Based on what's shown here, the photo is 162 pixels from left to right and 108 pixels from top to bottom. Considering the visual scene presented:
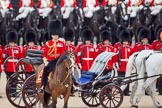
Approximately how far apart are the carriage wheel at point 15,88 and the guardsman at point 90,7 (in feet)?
31.8

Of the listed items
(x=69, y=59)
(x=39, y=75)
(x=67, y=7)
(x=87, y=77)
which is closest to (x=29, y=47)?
(x=87, y=77)

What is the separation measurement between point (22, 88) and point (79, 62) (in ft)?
9.50

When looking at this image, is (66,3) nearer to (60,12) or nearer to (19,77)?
(60,12)

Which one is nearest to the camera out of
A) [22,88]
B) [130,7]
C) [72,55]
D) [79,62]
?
[72,55]

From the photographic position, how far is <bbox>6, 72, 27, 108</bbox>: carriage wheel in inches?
615

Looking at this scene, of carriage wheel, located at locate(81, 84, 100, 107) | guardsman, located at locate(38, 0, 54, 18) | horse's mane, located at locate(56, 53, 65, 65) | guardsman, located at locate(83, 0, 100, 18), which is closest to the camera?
horse's mane, located at locate(56, 53, 65, 65)

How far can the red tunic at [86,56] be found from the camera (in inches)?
689

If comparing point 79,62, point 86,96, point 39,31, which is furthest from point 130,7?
point 86,96

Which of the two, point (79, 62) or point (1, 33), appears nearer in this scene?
point (79, 62)

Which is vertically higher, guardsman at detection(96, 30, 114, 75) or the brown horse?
guardsman at detection(96, 30, 114, 75)

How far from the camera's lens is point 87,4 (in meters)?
25.7

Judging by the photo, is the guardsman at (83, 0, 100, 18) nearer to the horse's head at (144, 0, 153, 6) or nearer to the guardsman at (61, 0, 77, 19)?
the guardsman at (61, 0, 77, 19)

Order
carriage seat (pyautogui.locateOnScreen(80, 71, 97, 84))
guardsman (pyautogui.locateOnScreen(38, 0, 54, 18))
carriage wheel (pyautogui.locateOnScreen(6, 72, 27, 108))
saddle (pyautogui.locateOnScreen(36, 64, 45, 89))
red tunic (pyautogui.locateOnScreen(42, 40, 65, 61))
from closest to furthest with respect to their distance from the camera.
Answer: red tunic (pyautogui.locateOnScreen(42, 40, 65, 61))
saddle (pyautogui.locateOnScreen(36, 64, 45, 89))
carriage seat (pyautogui.locateOnScreen(80, 71, 97, 84))
carriage wheel (pyautogui.locateOnScreen(6, 72, 27, 108))
guardsman (pyautogui.locateOnScreen(38, 0, 54, 18))

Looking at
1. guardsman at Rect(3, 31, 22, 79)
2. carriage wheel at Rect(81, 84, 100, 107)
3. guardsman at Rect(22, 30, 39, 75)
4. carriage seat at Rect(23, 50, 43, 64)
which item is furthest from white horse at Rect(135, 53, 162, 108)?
guardsman at Rect(3, 31, 22, 79)
